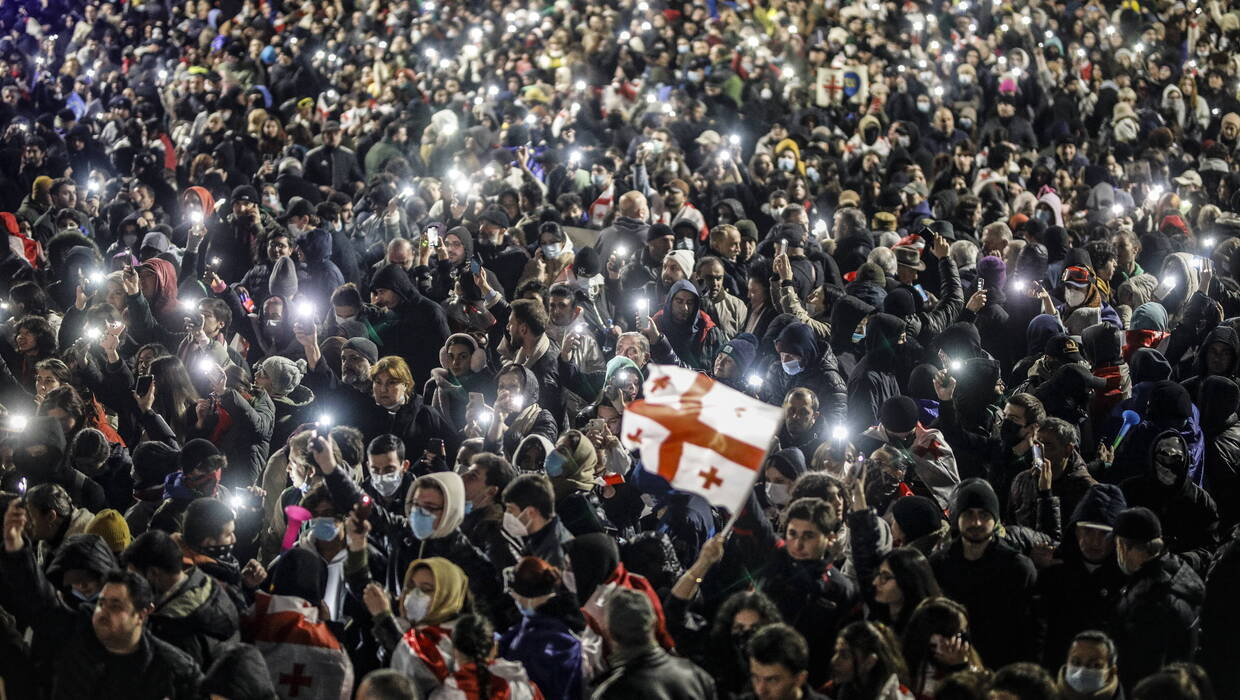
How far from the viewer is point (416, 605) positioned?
5203mm

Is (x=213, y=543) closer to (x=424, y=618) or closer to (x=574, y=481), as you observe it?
(x=424, y=618)

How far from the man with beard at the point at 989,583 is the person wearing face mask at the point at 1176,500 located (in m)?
1.22

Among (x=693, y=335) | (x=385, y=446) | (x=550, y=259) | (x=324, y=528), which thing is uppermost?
(x=324, y=528)

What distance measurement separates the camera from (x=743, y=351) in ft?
27.5

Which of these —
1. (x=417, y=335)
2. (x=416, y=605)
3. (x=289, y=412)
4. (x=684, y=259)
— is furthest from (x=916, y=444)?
(x=289, y=412)

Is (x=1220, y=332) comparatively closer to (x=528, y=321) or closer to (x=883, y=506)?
(x=883, y=506)

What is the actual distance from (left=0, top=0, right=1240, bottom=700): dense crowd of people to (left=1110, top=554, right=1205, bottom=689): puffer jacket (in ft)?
0.04

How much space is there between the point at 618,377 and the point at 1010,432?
212 cm

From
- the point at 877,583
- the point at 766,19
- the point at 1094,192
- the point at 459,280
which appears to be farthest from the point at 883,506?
the point at 766,19

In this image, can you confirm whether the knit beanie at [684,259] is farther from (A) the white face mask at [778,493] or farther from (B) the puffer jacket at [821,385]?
(A) the white face mask at [778,493]

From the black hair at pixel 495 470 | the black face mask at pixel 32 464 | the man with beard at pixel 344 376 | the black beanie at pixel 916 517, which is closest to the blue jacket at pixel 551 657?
the black hair at pixel 495 470

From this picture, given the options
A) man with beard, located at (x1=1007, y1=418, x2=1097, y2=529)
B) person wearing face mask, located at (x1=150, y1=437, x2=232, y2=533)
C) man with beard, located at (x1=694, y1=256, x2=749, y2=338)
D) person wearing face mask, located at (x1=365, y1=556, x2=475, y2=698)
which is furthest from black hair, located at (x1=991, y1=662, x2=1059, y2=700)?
man with beard, located at (x1=694, y1=256, x2=749, y2=338)

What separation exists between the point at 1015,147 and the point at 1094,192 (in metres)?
1.51

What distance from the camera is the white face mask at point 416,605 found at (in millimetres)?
5188
